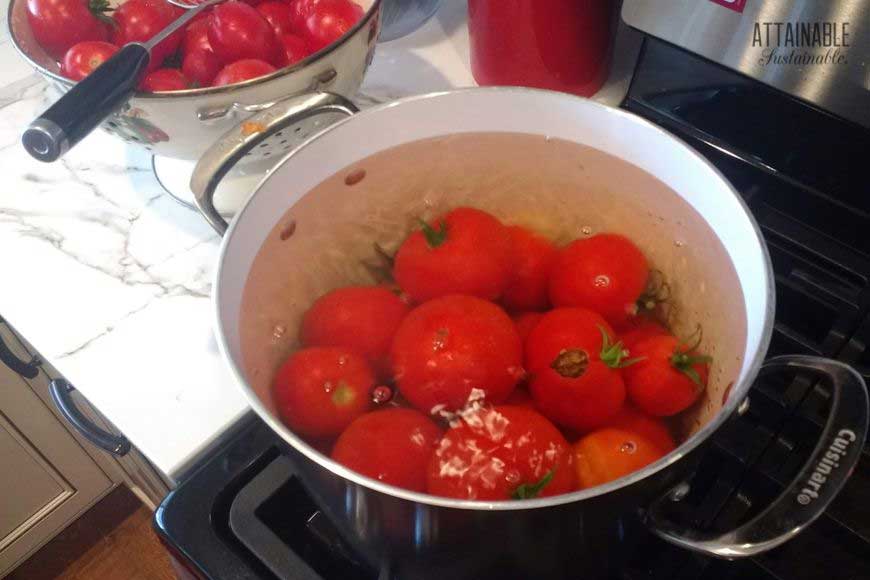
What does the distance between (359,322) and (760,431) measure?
287 millimetres

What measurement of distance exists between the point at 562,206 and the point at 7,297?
0.45 meters

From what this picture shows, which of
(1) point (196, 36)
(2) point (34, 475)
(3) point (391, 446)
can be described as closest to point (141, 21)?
(1) point (196, 36)

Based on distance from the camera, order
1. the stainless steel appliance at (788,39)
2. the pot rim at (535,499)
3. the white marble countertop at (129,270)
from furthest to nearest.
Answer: the white marble countertop at (129,270) < the stainless steel appliance at (788,39) < the pot rim at (535,499)

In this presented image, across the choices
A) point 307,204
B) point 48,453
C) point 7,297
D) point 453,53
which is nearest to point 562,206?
point 307,204

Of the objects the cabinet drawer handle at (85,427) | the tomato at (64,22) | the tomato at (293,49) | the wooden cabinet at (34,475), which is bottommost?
the wooden cabinet at (34,475)

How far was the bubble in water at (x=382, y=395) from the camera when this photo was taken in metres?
0.47

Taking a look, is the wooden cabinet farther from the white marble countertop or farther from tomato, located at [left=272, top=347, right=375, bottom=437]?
tomato, located at [left=272, top=347, right=375, bottom=437]

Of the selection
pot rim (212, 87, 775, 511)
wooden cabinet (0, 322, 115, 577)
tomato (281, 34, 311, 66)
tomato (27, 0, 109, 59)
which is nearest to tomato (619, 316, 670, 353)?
pot rim (212, 87, 775, 511)

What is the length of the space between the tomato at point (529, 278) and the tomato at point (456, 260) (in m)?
0.01

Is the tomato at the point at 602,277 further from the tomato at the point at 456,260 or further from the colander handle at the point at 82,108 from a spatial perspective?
the colander handle at the point at 82,108

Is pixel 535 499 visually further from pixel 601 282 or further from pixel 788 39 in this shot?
pixel 788 39

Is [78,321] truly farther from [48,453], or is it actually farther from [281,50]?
[48,453]

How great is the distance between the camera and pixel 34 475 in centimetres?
110

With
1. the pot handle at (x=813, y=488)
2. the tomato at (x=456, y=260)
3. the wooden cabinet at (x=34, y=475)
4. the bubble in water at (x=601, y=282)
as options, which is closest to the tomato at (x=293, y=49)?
the tomato at (x=456, y=260)
